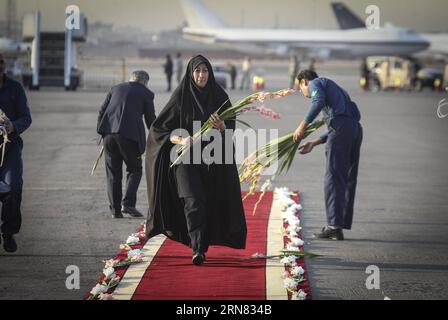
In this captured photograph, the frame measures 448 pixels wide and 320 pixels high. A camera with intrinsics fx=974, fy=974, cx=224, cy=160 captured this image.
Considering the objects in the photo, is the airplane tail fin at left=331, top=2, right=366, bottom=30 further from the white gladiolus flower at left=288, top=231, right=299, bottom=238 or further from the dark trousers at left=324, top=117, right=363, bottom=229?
the white gladiolus flower at left=288, top=231, right=299, bottom=238

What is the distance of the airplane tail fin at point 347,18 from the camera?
8681 centimetres

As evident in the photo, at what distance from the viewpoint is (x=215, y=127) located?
8656 millimetres

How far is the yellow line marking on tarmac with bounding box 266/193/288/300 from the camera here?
7.52 meters

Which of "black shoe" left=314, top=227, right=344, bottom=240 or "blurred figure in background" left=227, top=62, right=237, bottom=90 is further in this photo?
"blurred figure in background" left=227, top=62, right=237, bottom=90

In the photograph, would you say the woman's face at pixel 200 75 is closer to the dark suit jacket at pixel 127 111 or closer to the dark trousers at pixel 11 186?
the dark trousers at pixel 11 186

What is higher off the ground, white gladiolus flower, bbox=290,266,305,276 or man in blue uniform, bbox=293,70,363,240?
man in blue uniform, bbox=293,70,363,240

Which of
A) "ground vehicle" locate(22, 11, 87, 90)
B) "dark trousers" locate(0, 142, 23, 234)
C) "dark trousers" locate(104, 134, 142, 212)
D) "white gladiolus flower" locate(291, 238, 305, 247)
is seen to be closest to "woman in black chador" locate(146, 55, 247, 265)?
"white gladiolus flower" locate(291, 238, 305, 247)

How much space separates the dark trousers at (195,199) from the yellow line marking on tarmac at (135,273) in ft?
1.63

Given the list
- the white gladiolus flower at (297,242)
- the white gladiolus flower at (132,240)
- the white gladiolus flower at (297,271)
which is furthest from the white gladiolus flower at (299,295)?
the white gladiolus flower at (132,240)

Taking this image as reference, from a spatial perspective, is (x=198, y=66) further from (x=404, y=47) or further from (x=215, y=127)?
(x=404, y=47)

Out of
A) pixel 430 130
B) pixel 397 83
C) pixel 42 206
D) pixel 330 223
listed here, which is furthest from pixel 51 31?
pixel 330 223

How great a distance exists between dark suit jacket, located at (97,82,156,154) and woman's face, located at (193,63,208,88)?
2.80m

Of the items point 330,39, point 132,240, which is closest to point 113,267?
point 132,240

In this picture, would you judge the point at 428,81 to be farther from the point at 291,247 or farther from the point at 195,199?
the point at 195,199
